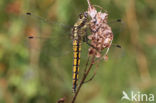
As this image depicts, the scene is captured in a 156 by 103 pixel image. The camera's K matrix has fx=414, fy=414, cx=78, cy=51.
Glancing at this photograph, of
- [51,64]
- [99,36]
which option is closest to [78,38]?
[99,36]

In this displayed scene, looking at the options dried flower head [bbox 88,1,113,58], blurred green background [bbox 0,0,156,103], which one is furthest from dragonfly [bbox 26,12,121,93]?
blurred green background [bbox 0,0,156,103]

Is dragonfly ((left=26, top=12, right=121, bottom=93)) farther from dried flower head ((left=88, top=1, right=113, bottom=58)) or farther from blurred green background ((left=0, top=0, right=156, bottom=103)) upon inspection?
blurred green background ((left=0, top=0, right=156, bottom=103))

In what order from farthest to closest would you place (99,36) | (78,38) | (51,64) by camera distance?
(51,64) < (78,38) < (99,36)

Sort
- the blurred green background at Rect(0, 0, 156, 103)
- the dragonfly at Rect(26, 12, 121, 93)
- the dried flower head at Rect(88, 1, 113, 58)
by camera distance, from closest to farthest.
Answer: the dried flower head at Rect(88, 1, 113, 58), the dragonfly at Rect(26, 12, 121, 93), the blurred green background at Rect(0, 0, 156, 103)

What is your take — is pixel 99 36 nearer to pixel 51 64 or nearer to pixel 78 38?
pixel 78 38

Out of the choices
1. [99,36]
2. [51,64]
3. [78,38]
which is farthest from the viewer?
[51,64]

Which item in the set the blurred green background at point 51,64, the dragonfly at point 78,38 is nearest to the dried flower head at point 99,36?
the dragonfly at point 78,38

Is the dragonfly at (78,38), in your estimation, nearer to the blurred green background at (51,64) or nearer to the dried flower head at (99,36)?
the dried flower head at (99,36)

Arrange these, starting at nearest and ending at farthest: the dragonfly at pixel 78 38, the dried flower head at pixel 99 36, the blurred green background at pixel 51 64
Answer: the dried flower head at pixel 99 36
the dragonfly at pixel 78 38
the blurred green background at pixel 51 64

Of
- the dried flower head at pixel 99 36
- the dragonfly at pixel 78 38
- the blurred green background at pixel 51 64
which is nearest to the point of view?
the dried flower head at pixel 99 36

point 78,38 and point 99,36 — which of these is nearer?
point 99,36
